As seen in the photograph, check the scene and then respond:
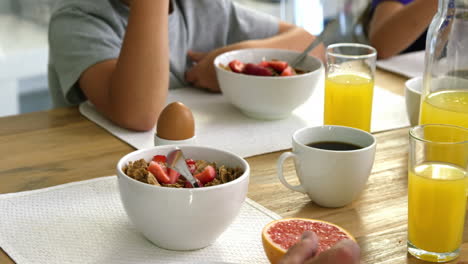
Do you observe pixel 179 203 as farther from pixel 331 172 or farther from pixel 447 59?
pixel 447 59

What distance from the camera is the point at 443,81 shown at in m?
1.06

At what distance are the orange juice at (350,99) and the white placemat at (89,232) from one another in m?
0.33

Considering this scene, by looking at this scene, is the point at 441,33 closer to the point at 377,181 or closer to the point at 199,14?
the point at 377,181

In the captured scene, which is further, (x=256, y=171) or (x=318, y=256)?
(x=256, y=171)

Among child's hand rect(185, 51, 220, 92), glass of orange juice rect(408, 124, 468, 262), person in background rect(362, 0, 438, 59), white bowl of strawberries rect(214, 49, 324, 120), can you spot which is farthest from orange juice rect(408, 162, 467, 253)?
person in background rect(362, 0, 438, 59)

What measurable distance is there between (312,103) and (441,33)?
435mm

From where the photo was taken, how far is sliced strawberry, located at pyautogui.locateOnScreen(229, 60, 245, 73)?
Answer: 1.36 metres

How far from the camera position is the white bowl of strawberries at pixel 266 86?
131cm

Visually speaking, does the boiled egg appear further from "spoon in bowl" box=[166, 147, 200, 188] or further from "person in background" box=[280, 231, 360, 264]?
"person in background" box=[280, 231, 360, 264]

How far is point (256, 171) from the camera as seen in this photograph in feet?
3.57

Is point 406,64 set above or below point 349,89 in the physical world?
below

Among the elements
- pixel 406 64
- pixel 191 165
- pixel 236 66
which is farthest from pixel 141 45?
pixel 406 64

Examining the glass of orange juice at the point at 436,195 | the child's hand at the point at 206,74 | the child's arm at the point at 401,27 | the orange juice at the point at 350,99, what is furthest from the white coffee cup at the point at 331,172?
the child's arm at the point at 401,27

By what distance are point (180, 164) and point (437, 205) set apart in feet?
1.05
